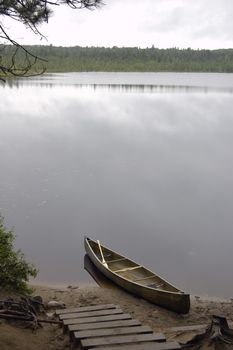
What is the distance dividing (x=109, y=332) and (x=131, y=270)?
15.5 ft

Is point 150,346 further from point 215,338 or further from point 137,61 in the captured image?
point 137,61

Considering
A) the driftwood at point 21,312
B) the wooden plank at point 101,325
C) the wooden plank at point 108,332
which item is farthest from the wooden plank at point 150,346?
the driftwood at point 21,312

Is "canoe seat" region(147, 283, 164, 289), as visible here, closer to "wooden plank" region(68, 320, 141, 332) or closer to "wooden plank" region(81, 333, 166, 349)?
"wooden plank" region(68, 320, 141, 332)

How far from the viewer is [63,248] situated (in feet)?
41.4

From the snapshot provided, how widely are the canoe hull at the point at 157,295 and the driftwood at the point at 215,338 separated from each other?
2.28m

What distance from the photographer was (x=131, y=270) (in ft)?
35.7

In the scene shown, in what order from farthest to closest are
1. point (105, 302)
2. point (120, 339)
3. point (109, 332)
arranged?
point (105, 302) → point (109, 332) → point (120, 339)

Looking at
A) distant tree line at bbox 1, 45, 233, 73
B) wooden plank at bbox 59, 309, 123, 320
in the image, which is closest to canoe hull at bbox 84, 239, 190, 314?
wooden plank at bbox 59, 309, 123, 320

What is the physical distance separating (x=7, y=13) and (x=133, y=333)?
4.10 metres

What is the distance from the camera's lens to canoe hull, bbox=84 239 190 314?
8844 mm

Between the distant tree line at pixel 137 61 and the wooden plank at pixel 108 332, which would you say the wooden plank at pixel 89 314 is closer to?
the wooden plank at pixel 108 332

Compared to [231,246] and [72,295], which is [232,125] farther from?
[72,295]

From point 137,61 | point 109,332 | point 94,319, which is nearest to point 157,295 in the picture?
point 94,319

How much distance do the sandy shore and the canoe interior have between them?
0.48 meters
